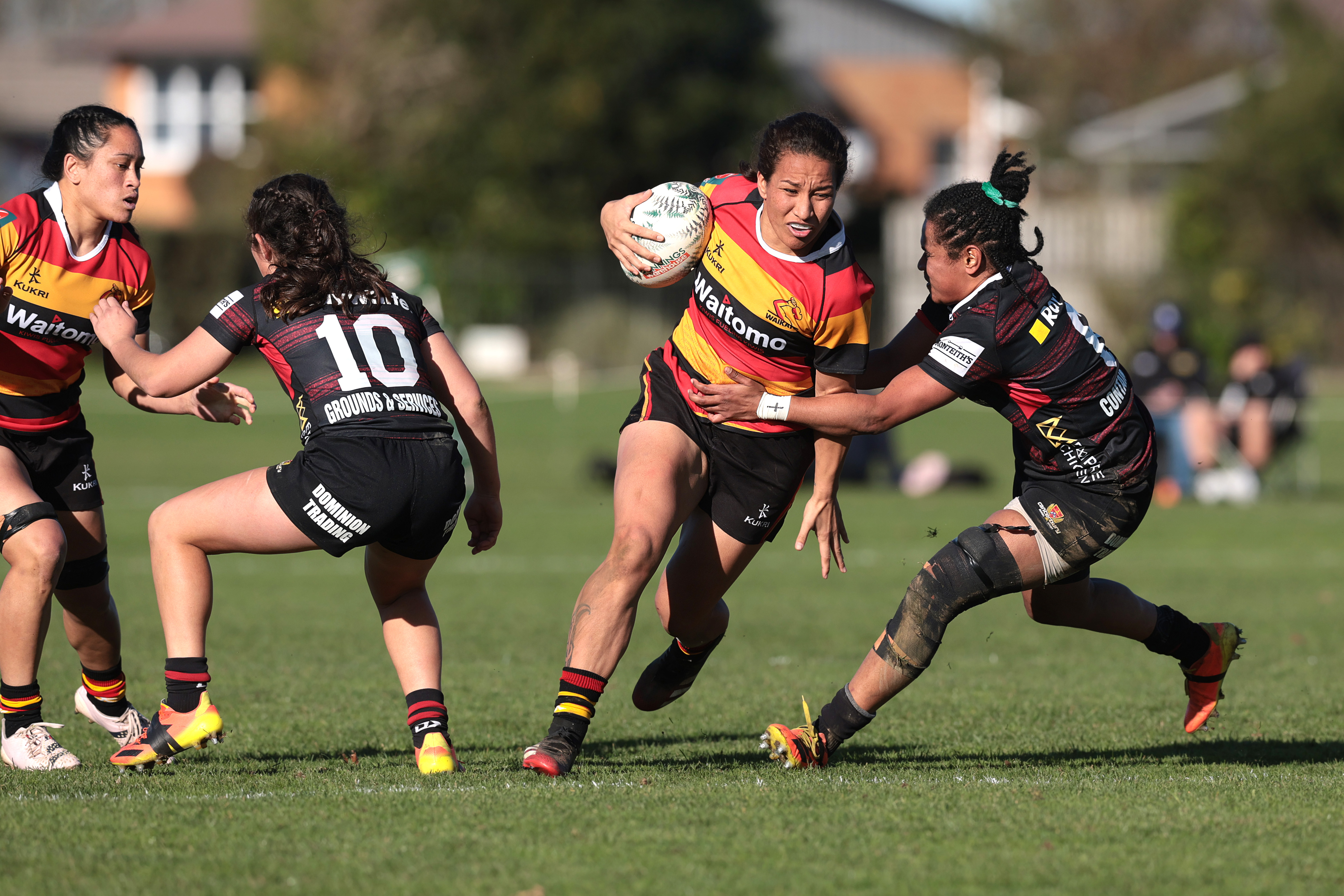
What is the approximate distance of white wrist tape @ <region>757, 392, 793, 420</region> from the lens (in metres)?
5.34

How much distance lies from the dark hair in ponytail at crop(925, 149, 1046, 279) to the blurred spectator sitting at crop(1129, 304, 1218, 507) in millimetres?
11880

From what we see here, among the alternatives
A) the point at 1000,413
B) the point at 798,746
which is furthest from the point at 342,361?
the point at 1000,413

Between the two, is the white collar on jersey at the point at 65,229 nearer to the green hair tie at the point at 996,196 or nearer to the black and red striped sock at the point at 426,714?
the black and red striped sock at the point at 426,714

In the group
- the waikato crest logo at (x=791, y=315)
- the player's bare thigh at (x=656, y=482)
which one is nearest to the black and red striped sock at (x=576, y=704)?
the player's bare thigh at (x=656, y=482)

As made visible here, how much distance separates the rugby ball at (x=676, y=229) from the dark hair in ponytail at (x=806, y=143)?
0.34 meters

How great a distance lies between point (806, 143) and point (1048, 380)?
3.80 ft

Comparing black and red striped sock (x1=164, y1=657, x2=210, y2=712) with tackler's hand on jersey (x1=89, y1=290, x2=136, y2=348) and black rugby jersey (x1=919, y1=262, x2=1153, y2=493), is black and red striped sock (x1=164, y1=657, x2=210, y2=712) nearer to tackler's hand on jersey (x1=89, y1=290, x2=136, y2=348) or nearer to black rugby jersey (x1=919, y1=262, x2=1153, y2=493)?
tackler's hand on jersey (x1=89, y1=290, x2=136, y2=348)

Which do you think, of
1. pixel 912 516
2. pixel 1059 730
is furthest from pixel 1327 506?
pixel 1059 730

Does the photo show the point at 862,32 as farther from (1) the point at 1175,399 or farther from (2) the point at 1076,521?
(2) the point at 1076,521

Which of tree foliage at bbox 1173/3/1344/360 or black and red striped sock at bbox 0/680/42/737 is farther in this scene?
tree foliage at bbox 1173/3/1344/360

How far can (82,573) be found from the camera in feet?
19.3

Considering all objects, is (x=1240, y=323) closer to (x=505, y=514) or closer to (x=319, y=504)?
(x=505, y=514)

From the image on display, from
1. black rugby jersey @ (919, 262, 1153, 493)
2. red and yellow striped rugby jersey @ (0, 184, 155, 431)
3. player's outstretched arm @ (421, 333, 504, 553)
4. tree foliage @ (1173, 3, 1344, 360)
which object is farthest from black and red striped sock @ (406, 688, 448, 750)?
tree foliage @ (1173, 3, 1344, 360)

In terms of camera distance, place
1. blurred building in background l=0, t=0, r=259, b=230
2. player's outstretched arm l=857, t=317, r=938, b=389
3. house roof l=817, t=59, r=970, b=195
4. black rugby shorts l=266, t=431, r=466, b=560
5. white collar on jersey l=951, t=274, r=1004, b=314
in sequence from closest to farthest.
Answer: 1. black rugby shorts l=266, t=431, r=466, b=560
2. white collar on jersey l=951, t=274, r=1004, b=314
3. player's outstretched arm l=857, t=317, r=938, b=389
4. blurred building in background l=0, t=0, r=259, b=230
5. house roof l=817, t=59, r=970, b=195
